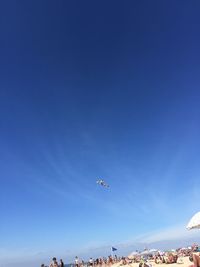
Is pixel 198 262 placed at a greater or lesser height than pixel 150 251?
lesser

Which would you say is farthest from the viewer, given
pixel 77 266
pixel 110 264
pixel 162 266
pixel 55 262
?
pixel 110 264

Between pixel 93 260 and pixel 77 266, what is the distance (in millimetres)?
8507

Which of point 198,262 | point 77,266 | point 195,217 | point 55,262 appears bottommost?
point 198,262

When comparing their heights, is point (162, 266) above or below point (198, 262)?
above

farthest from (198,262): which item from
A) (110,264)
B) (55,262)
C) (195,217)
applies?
(110,264)

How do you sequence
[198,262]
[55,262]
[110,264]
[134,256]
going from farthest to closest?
[134,256] → [110,264] → [55,262] → [198,262]

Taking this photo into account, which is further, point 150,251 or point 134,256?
point 134,256

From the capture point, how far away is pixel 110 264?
40531 mm

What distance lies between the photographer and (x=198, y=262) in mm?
7238

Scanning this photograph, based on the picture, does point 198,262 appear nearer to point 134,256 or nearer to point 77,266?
point 77,266

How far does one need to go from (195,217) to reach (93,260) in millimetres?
35018

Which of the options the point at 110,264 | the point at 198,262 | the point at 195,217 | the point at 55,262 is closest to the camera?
the point at 198,262

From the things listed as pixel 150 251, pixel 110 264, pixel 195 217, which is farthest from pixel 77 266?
pixel 195 217

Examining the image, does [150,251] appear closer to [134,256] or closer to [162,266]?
[134,256]
